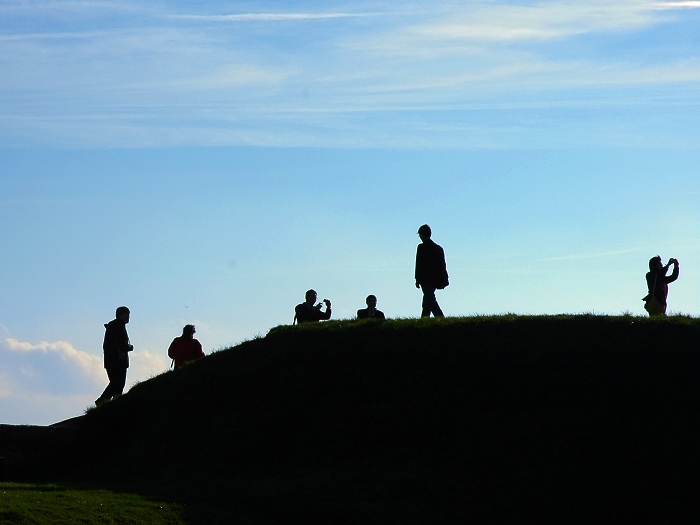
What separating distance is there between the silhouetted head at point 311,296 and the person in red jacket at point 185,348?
2.42 metres

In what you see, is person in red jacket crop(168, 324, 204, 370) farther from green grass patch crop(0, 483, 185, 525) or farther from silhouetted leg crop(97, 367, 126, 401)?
green grass patch crop(0, 483, 185, 525)

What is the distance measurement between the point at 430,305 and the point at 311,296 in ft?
9.24

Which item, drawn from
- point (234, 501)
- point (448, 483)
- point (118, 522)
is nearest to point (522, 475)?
point (448, 483)

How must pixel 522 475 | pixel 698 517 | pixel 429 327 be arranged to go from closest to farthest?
pixel 698 517 < pixel 522 475 < pixel 429 327

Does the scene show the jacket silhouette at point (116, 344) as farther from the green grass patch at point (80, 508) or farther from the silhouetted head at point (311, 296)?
the green grass patch at point (80, 508)

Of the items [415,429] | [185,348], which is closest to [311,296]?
[185,348]

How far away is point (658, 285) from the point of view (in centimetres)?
2016

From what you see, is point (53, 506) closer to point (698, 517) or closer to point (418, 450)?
point (418, 450)

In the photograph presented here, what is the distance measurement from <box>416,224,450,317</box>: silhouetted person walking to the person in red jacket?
191 inches

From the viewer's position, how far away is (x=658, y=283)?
20156mm

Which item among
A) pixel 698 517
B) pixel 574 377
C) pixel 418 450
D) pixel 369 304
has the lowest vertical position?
pixel 698 517

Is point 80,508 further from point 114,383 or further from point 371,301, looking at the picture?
point 371,301

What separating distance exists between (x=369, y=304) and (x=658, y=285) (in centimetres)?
573

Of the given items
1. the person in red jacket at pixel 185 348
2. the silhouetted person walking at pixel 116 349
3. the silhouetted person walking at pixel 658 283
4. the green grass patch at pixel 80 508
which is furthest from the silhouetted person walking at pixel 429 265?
the green grass patch at pixel 80 508
